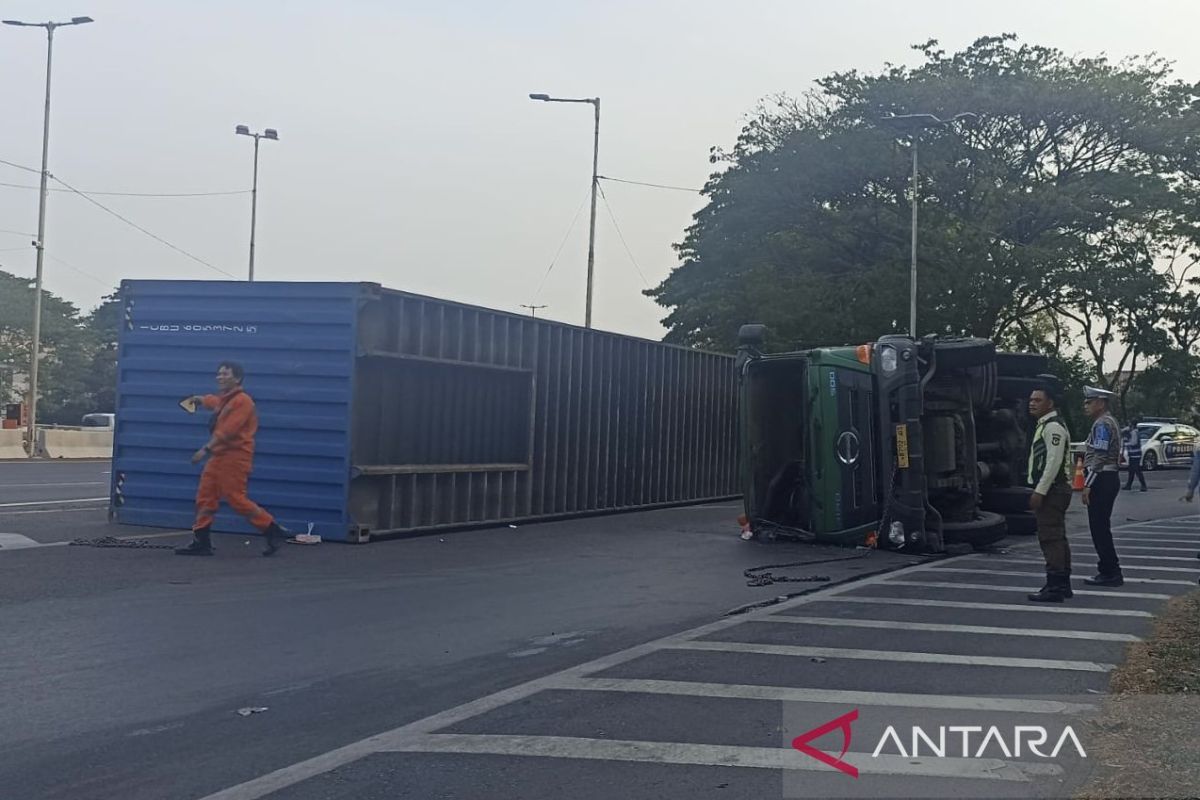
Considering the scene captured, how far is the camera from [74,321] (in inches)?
2483

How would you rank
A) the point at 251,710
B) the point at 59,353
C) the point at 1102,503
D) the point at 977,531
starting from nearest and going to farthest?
1. the point at 251,710
2. the point at 1102,503
3. the point at 977,531
4. the point at 59,353

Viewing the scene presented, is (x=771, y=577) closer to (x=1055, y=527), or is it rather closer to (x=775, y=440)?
(x=1055, y=527)

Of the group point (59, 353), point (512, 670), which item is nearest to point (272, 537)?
point (512, 670)

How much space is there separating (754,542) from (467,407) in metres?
3.72

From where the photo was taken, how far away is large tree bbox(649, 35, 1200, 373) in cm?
3409

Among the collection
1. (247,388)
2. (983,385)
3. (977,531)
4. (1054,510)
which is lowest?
(977,531)

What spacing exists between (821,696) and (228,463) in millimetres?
6793

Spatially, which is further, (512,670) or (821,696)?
(512,670)

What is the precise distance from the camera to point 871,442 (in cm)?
1270

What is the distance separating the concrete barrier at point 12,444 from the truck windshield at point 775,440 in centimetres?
2460

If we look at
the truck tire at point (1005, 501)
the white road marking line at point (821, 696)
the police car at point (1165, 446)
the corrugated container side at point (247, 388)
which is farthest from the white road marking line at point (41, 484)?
the police car at point (1165, 446)

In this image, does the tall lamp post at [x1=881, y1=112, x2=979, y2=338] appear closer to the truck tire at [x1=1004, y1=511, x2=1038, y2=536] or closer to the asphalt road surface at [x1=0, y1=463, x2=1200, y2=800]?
the truck tire at [x1=1004, y1=511, x2=1038, y2=536]

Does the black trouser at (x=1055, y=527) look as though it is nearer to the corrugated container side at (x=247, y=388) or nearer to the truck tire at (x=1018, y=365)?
the truck tire at (x=1018, y=365)

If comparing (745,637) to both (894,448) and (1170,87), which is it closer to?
(894,448)
